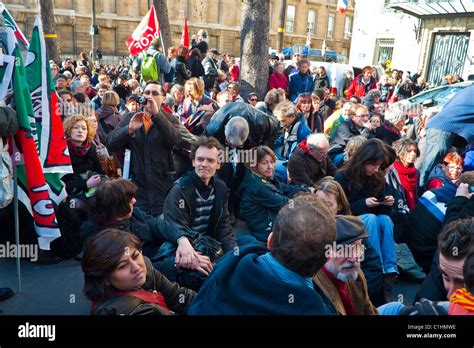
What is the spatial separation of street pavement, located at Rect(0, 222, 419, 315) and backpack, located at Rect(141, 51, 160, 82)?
4313mm

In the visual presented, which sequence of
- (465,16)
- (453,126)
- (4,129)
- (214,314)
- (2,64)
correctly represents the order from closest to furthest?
(214,314) < (4,129) < (2,64) < (453,126) < (465,16)

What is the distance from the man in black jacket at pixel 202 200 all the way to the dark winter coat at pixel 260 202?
0.68 meters

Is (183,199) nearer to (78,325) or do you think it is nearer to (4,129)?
(4,129)

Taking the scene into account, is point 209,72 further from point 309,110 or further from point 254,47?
point 309,110

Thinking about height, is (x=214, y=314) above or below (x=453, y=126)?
below

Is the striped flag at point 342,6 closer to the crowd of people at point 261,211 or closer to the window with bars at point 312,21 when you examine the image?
the crowd of people at point 261,211

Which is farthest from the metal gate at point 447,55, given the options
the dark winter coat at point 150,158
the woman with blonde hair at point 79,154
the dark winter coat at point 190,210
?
the woman with blonde hair at point 79,154

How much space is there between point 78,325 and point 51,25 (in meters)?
14.3

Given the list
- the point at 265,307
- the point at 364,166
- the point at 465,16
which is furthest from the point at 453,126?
the point at 465,16

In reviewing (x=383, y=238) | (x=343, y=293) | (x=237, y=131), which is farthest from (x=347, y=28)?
(x=343, y=293)

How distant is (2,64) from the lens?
2.95 meters

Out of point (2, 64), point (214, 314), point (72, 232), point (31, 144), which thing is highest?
point (2, 64)

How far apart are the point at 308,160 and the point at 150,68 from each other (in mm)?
3854

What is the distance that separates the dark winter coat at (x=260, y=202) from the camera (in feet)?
13.1
